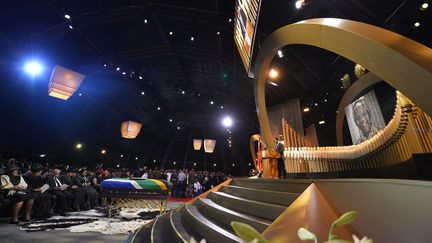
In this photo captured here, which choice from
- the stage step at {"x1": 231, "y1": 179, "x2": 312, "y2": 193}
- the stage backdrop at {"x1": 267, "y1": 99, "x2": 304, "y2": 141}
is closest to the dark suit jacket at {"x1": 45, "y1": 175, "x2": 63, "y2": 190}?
the stage step at {"x1": 231, "y1": 179, "x2": 312, "y2": 193}

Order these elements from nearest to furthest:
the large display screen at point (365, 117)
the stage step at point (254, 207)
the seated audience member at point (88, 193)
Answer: the stage step at point (254, 207)
the large display screen at point (365, 117)
the seated audience member at point (88, 193)

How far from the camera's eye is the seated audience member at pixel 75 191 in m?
6.54

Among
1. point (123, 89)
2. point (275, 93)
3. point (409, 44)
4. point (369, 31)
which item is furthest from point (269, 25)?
point (123, 89)

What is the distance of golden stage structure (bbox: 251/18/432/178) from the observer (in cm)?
169

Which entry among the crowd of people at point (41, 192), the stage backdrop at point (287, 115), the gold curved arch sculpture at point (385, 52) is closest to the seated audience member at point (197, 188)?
the crowd of people at point (41, 192)

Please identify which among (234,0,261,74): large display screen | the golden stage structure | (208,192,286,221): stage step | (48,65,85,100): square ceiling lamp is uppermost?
(234,0,261,74): large display screen

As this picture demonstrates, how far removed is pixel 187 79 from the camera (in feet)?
39.1

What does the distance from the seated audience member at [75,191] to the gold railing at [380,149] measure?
23.6 ft

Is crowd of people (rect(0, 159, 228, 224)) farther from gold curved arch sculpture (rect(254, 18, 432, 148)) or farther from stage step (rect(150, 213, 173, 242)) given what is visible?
gold curved arch sculpture (rect(254, 18, 432, 148))

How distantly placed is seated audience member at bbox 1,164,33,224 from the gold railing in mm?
7301

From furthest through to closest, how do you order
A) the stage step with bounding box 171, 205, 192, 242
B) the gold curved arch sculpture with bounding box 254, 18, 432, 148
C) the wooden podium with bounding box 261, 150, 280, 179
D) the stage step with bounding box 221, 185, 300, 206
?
1. the wooden podium with bounding box 261, 150, 280, 179
2. the stage step with bounding box 171, 205, 192, 242
3. the stage step with bounding box 221, 185, 300, 206
4. the gold curved arch sculpture with bounding box 254, 18, 432, 148

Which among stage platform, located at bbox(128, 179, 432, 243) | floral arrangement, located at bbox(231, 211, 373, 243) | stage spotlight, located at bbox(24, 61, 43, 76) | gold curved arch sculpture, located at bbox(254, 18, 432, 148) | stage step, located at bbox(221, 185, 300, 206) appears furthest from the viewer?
stage spotlight, located at bbox(24, 61, 43, 76)

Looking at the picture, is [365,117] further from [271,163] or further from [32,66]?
[32,66]

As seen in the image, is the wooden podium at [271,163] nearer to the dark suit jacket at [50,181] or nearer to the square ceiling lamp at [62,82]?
the square ceiling lamp at [62,82]
